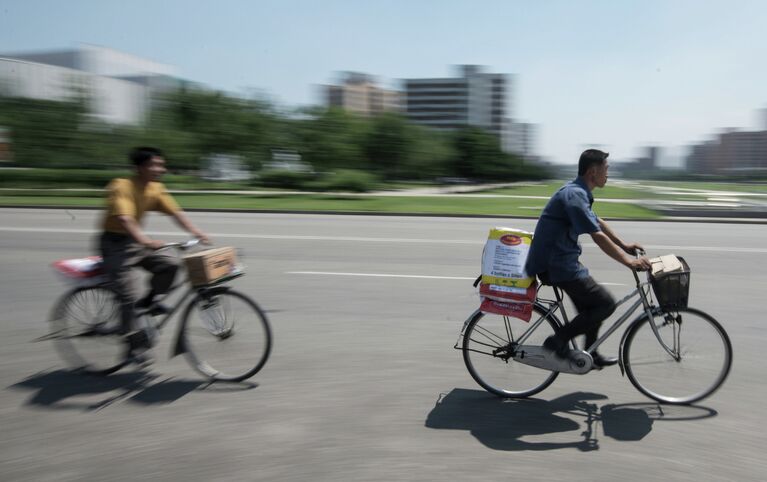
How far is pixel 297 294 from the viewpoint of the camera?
7.57 m

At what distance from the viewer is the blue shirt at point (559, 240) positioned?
388 cm

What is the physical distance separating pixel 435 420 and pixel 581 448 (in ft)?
2.90

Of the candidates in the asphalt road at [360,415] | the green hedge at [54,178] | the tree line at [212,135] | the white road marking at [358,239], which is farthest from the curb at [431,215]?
the green hedge at [54,178]

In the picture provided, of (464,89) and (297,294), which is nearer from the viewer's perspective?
(297,294)

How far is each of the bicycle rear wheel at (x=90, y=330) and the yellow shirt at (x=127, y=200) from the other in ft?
1.96

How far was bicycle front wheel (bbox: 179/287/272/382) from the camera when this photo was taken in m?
4.52

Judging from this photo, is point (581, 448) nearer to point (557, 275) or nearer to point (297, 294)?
point (557, 275)

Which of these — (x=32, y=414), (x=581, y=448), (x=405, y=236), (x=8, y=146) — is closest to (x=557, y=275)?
(x=581, y=448)

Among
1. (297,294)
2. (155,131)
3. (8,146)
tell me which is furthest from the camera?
(155,131)

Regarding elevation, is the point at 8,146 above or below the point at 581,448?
above

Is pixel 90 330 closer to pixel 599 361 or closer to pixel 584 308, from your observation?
pixel 584 308

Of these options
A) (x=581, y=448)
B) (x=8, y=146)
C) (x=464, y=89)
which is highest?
(x=464, y=89)

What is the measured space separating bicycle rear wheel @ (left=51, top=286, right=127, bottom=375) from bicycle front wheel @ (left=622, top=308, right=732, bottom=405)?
12.3 ft

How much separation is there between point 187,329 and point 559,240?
279 cm
